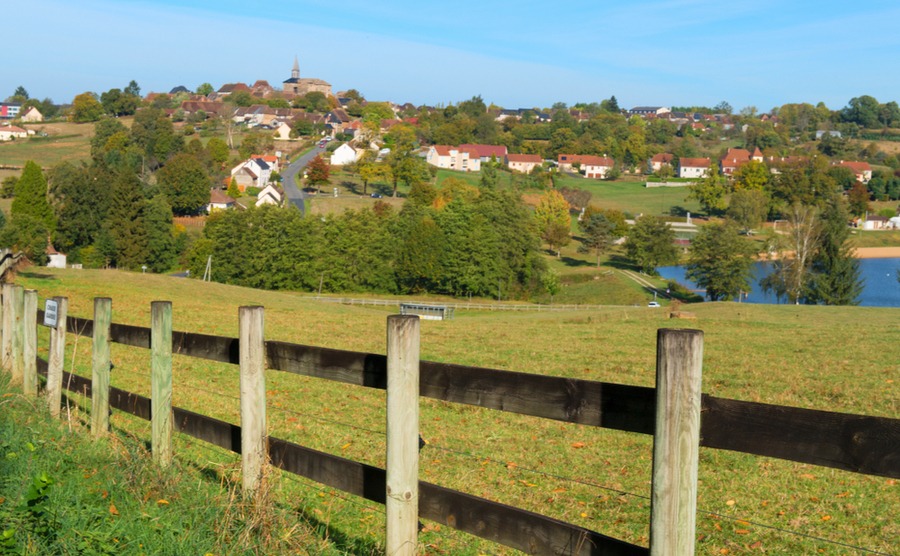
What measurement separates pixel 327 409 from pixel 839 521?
7157 millimetres

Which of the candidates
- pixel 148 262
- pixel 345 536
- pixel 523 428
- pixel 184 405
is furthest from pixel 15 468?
pixel 148 262

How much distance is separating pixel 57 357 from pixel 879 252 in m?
123

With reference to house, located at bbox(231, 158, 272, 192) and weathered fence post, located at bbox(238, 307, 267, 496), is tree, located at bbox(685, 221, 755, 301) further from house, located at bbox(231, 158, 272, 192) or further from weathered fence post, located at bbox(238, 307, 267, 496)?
house, located at bbox(231, 158, 272, 192)

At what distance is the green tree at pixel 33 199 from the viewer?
85.7 meters

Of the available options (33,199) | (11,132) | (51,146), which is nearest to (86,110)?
(11,132)

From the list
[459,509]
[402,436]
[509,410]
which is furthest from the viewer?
[402,436]

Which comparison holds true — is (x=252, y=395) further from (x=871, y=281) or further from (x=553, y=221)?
(x=871, y=281)

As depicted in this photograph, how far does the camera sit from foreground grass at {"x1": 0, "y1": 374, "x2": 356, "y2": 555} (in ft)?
15.4

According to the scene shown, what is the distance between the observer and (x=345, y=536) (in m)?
5.86

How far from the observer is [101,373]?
7570 mm

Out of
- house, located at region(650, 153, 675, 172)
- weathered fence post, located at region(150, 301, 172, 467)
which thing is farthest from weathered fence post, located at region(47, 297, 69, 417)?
house, located at region(650, 153, 675, 172)

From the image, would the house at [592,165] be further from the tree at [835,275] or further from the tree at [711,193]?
the tree at [835,275]

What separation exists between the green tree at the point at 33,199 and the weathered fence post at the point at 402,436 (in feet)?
294

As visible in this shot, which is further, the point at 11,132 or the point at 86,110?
the point at 86,110
